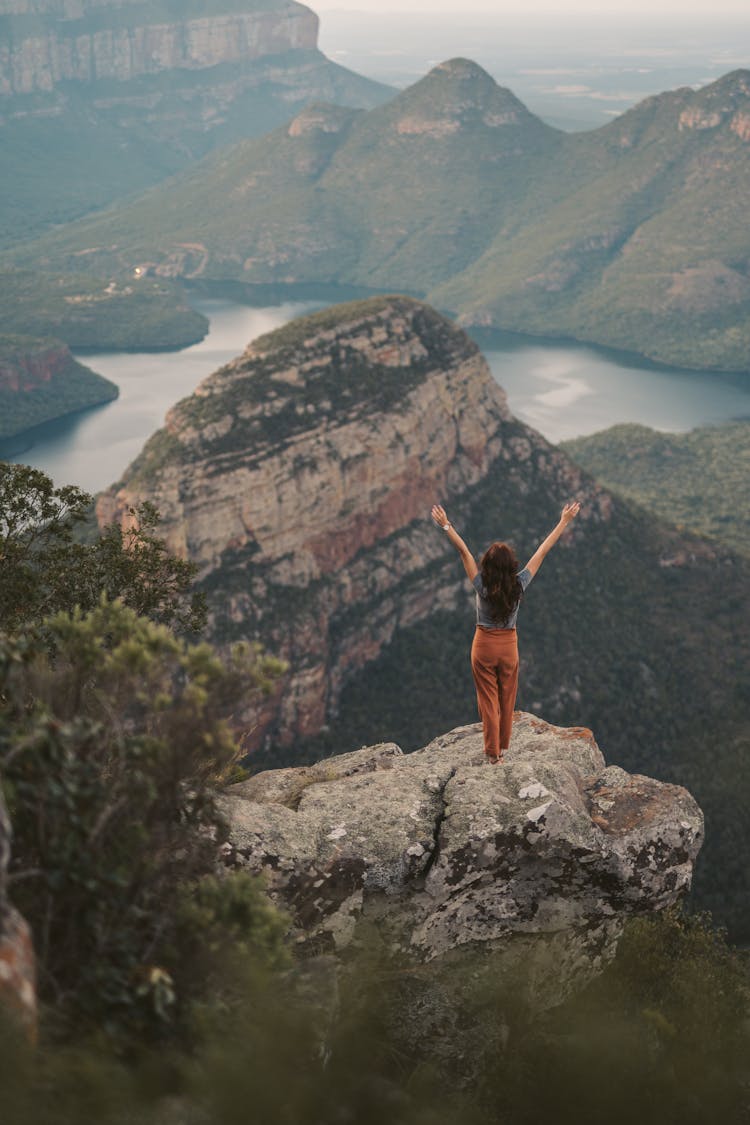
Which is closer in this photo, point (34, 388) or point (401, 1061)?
point (401, 1061)

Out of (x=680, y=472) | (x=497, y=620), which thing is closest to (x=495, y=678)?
(x=497, y=620)

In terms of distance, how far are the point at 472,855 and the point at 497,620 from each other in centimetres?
388

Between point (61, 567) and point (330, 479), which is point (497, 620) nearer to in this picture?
point (61, 567)

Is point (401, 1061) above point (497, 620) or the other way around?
the other way around

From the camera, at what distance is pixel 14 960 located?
830 centimetres

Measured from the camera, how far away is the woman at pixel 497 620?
49.5 feet

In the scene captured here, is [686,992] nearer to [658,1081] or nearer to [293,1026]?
[658,1081]

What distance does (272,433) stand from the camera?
7631 centimetres

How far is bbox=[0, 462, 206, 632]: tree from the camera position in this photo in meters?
21.4

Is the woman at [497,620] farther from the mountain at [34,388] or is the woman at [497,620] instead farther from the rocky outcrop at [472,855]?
the mountain at [34,388]

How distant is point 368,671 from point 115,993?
7059cm

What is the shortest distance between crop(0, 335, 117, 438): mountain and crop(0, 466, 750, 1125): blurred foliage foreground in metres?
184

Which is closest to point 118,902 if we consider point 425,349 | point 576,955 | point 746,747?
point 576,955

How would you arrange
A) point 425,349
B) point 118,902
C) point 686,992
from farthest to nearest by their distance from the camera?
1. point 425,349
2. point 686,992
3. point 118,902
